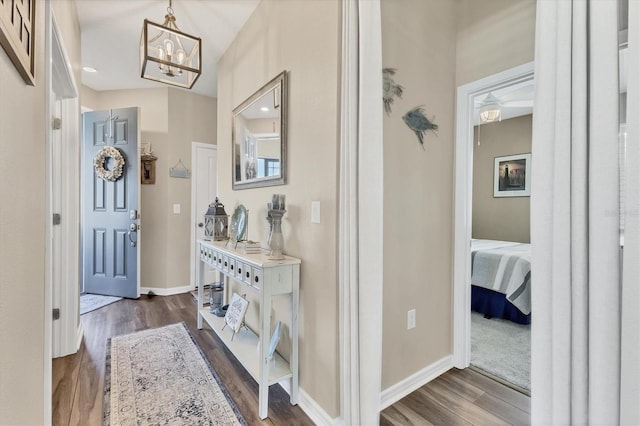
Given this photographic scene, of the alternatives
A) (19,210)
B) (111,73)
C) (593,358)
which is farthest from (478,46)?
(111,73)

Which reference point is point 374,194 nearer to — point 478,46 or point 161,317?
point 478,46

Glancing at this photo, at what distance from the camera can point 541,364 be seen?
2.76 ft

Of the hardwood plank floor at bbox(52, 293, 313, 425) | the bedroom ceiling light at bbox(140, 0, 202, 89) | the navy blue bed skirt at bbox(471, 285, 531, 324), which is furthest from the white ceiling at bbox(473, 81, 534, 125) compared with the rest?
the hardwood plank floor at bbox(52, 293, 313, 425)

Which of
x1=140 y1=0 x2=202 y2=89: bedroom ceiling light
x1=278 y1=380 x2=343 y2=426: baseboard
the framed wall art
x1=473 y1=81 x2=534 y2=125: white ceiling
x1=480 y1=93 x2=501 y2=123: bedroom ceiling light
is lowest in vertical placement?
x1=278 y1=380 x2=343 y2=426: baseboard

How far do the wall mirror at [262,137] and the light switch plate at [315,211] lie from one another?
15.5 inches

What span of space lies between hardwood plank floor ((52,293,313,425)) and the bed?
231 centimetres

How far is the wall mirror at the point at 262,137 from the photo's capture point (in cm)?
202

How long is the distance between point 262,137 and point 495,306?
9.46 ft

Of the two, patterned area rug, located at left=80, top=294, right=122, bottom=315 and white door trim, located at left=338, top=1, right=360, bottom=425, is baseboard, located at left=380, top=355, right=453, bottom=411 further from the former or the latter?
patterned area rug, located at left=80, top=294, right=122, bottom=315

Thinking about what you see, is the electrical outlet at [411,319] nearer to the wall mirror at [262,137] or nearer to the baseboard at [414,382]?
the baseboard at [414,382]

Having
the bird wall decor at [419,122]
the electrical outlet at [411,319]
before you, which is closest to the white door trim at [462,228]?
the bird wall decor at [419,122]

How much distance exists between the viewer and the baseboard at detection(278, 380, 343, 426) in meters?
1.54

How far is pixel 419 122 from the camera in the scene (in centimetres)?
196

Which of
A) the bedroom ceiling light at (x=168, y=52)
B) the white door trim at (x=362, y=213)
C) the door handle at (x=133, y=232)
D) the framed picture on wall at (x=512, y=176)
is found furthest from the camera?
the framed picture on wall at (x=512, y=176)
